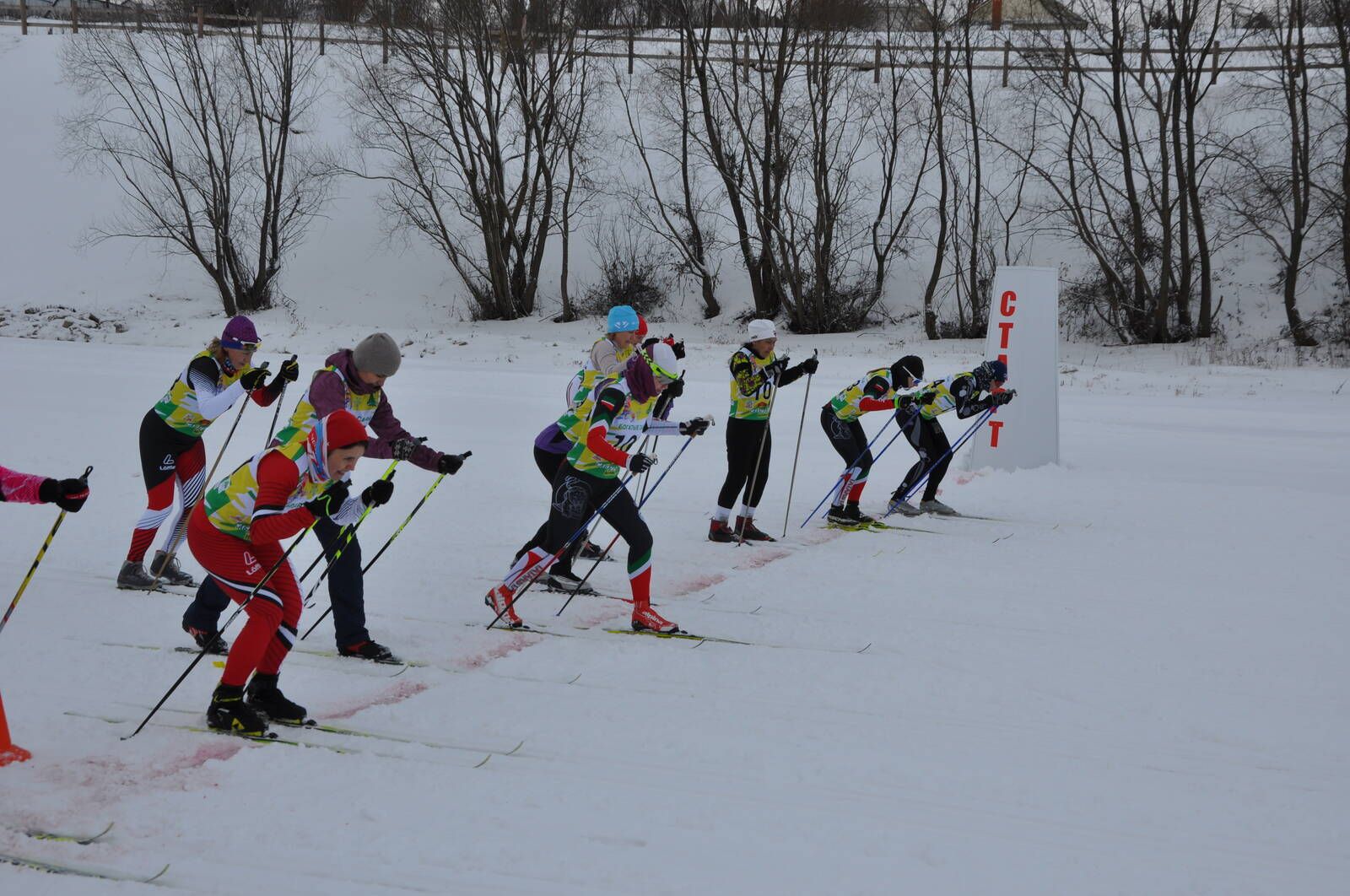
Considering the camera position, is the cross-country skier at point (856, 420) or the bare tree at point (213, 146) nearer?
the cross-country skier at point (856, 420)

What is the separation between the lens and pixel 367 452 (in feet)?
15.7

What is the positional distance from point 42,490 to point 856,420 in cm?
595

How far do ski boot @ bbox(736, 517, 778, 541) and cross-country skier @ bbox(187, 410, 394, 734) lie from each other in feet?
13.6

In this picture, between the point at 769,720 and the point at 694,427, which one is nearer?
the point at 769,720

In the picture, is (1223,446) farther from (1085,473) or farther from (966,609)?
(966,609)

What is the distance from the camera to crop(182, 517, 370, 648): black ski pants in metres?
4.94

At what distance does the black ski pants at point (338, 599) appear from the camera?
494 centimetres

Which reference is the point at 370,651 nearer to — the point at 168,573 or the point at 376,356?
the point at 376,356

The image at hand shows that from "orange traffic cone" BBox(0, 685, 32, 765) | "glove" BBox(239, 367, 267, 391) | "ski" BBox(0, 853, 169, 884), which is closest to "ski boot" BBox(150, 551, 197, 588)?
"glove" BBox(239, 367, 267, 391)

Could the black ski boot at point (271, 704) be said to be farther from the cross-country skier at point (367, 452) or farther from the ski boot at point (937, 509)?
the ski boot at point (937, 509)

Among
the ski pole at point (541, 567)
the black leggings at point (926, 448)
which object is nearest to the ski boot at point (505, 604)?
the ski pole at point (541, 567)

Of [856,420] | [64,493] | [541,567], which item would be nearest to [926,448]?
[856,420]

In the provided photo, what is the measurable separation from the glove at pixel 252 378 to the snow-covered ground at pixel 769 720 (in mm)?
1283

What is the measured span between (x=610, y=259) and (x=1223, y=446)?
56.7ft
